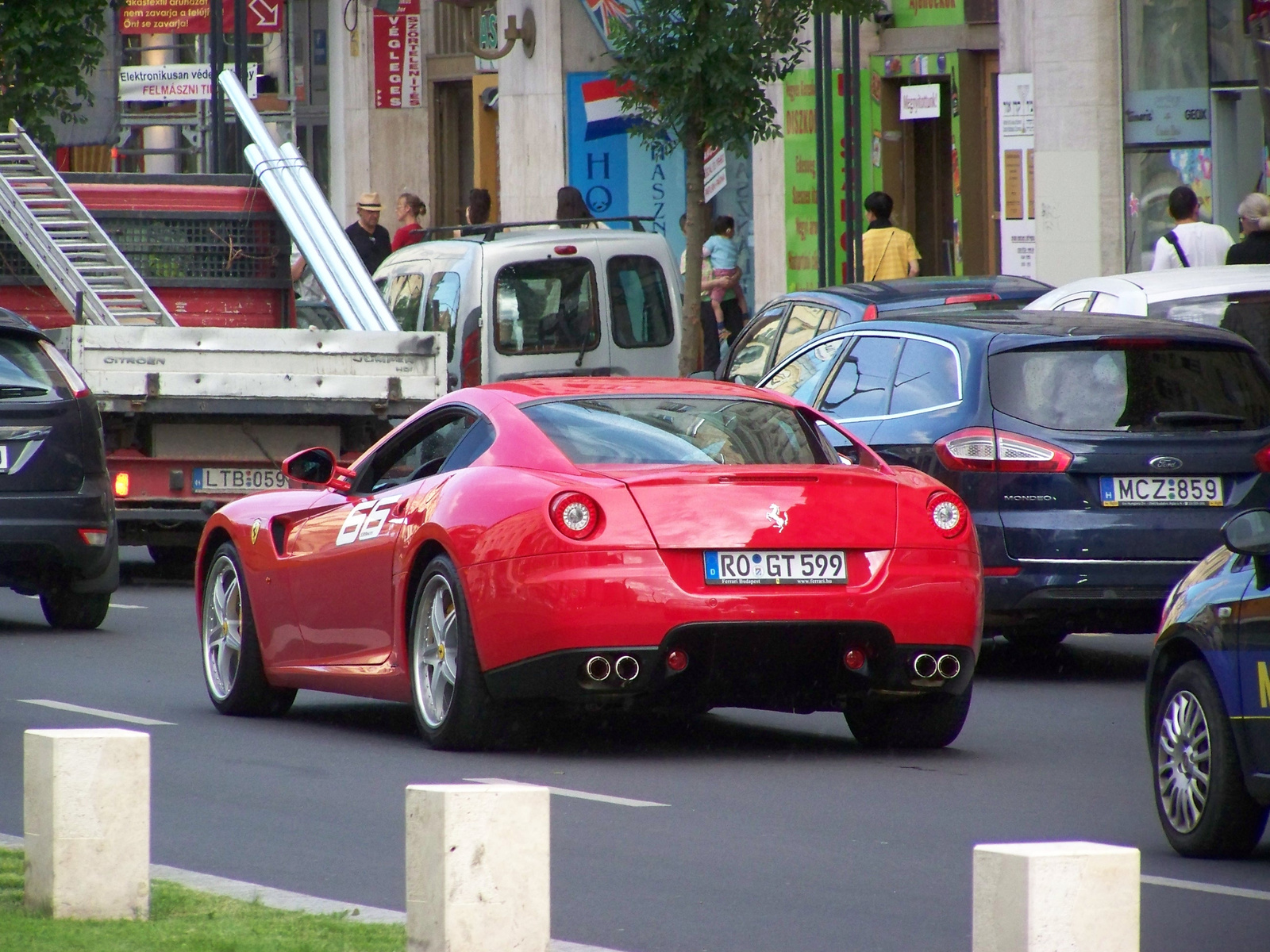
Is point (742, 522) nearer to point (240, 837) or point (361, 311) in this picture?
point (240, 837)

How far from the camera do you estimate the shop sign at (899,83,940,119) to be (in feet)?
91.2

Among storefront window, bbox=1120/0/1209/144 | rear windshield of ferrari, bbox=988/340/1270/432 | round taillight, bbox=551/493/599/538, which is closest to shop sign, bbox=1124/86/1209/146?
storefront window, bbox=1120/0/1209/144

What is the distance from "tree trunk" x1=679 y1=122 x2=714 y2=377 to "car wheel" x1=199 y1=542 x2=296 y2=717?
10796 millimetres

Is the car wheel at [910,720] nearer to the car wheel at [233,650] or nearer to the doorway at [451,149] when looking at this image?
the car wheel at [233,650]

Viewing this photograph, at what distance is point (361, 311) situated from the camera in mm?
18750

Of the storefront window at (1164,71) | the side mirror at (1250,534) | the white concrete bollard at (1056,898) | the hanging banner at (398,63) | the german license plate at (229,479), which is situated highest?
the hanging banner at (398,63)

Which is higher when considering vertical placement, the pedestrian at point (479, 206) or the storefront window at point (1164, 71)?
the storefront window at point (1164, 71)

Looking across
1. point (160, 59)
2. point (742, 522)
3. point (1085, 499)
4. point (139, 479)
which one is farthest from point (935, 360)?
point (160, 59)

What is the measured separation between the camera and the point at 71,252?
61.0 feet

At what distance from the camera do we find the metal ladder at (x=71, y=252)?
1816 centimetres

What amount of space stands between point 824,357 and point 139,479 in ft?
15.2

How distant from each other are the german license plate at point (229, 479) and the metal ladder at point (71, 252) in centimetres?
229

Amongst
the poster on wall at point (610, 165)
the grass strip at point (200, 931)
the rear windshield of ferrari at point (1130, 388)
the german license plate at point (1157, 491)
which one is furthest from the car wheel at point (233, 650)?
the poster on wall at point (610, 165)

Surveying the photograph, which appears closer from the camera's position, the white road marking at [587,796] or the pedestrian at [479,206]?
the white road marking at [587,796]
